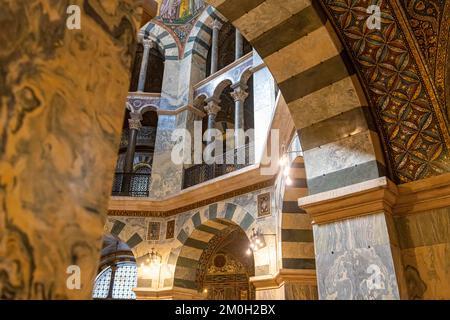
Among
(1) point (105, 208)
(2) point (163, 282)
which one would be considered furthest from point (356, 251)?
(2) point (163, 282)

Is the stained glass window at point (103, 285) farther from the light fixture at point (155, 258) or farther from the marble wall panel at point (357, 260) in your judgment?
the marble wall panel at point (357, 260)

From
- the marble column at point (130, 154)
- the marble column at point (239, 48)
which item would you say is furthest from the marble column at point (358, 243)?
the marble column at point (130, 154)

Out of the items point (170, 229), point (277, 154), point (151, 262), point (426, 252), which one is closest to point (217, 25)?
point (277, 154)

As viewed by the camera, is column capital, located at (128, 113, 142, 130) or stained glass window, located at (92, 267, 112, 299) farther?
stained glass window, located at (92, 267, 112, 299)

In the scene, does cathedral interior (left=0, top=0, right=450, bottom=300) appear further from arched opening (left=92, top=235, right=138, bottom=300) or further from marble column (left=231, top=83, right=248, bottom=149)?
arched opening (left=92, top=235, right=138, bottom=300)

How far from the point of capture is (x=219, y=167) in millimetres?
9398

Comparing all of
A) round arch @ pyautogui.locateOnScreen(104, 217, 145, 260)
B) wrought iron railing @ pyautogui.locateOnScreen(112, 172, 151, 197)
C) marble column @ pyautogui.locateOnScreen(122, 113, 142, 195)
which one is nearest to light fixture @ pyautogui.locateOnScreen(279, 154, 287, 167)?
round arch @ pyautogui.locateOnScreen(104, 217, 145, 260)

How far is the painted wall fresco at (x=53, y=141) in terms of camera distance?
84cm

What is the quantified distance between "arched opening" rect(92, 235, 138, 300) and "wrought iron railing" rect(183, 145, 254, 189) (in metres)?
5.63

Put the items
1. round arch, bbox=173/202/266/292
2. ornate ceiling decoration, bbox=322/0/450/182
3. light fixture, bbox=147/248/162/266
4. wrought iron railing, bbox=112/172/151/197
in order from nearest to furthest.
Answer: ornate ceiling decoration, bbox=322/0/450/182 < round arch, bbox=173/202/266/292 < light fixture, bbox=147/248/162/266 < wrought iron railing, bbox=112/172/151/197

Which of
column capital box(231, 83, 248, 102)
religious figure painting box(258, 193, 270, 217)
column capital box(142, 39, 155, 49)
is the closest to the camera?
religious figure painting box(258, 193, 270, 217)

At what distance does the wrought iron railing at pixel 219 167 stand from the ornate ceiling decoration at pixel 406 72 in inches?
213

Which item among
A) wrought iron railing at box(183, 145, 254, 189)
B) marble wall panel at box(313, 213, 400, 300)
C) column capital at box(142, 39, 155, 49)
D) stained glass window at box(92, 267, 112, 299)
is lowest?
marble wall panel at box(313, 213, 400, 300)

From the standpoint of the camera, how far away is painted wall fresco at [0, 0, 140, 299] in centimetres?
84
